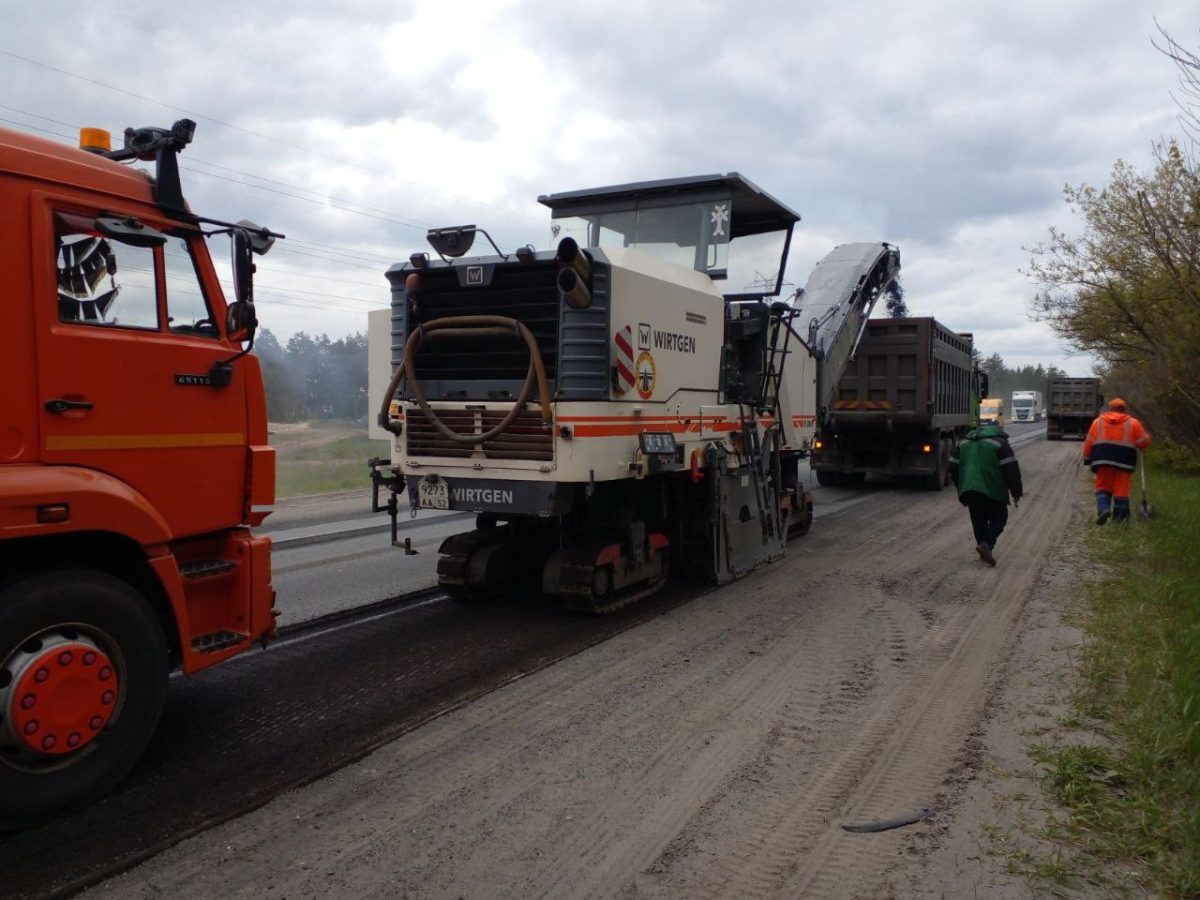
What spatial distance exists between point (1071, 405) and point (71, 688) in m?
40.3

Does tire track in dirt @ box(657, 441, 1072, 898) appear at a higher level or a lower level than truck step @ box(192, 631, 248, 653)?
lower

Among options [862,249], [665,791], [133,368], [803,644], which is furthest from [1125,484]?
[133,368]

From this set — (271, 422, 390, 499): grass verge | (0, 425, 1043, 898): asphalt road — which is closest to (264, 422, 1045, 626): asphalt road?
(0, 425, 1043, 898): asphalt road

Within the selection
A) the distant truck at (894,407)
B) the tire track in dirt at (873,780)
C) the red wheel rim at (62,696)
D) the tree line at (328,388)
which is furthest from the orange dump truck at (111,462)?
the tree line at (328,388)

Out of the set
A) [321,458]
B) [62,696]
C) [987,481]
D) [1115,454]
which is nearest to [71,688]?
[62,696]

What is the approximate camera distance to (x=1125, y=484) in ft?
35.6

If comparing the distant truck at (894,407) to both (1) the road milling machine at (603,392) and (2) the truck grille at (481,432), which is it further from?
(2) the truck grille at (481,432)

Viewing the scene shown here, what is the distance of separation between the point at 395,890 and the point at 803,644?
3.83m

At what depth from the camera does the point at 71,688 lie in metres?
3.59

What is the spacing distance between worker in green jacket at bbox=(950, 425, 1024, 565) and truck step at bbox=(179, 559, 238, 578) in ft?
24.2

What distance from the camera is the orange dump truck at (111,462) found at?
11.5 ft

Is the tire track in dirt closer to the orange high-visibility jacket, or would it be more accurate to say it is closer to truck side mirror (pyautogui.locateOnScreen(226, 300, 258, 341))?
truck side mirror (pyautogui.locateOnScreen(226, 300, 258, 341))

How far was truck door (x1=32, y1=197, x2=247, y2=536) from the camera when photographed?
3650 millimetres

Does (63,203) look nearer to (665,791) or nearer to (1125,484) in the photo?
(665,791)
